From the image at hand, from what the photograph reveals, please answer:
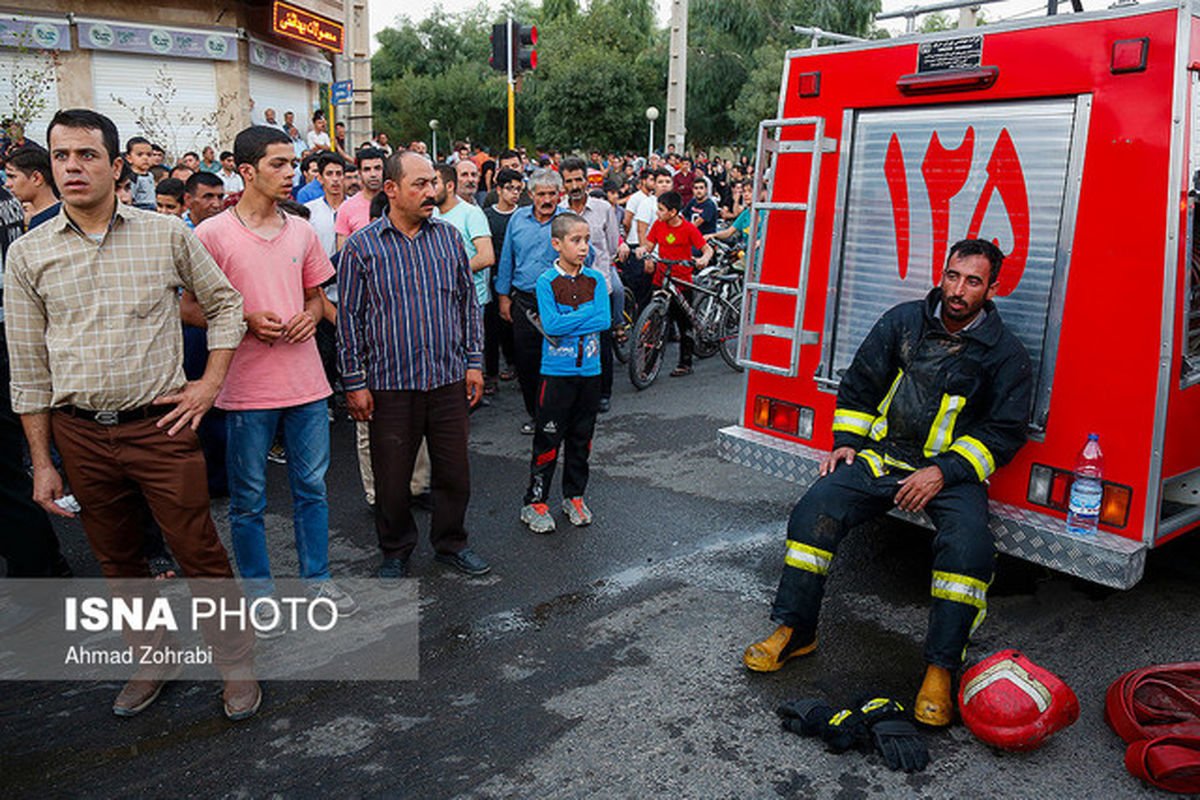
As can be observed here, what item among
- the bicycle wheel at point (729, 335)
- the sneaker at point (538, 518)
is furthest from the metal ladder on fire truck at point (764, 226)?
the bicycle wheel at point (729, 335)

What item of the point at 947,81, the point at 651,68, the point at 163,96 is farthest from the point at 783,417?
the point at 651,68

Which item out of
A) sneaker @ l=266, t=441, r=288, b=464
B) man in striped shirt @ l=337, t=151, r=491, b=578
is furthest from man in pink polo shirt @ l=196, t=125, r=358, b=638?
sneaker @ l=266, t=441, r=288, b=464

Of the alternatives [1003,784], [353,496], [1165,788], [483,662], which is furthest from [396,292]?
[1165,788]

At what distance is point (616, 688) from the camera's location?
3715 millimetres

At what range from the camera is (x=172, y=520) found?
3.46 metres

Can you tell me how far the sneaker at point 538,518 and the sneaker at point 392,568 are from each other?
0.89 metres

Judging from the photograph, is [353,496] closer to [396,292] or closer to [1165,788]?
[396,292]

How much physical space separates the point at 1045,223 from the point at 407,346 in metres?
2.81

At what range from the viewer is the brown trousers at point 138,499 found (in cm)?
336

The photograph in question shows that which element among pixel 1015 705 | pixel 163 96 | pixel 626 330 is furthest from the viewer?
pixel 163 96

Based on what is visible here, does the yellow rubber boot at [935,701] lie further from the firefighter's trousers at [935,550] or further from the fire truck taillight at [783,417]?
the fire truck taillight at [783,417]

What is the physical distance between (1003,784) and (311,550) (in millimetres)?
2953

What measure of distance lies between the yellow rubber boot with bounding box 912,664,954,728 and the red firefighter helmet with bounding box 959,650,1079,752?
2.7 inches

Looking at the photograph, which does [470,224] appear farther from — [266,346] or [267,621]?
[267,621]
